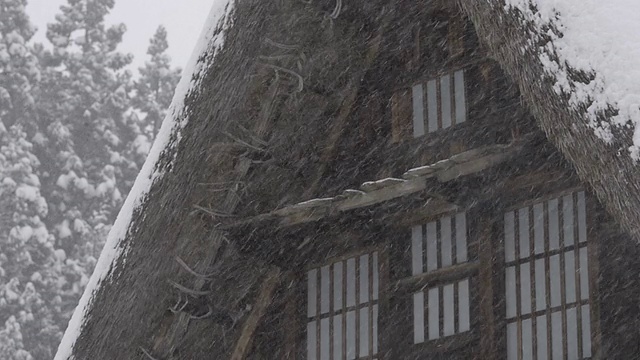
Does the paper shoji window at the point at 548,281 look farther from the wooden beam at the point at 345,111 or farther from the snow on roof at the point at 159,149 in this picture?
the snow on roof at the point at 159,149

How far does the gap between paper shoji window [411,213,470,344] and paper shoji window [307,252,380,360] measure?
312 mm

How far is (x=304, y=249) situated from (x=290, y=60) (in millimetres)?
1134

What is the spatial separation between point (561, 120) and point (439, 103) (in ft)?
5.77

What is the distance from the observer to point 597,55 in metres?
5.50

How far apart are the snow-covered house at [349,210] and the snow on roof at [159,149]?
2 cm

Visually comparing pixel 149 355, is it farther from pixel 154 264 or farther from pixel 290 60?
pixel 290 60

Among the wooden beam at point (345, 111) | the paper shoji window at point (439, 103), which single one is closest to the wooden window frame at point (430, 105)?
the paper shoji window at point (439, 103)

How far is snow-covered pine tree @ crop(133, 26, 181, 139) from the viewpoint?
31.3 meters

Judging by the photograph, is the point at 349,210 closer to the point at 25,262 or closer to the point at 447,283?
the point at 447,283

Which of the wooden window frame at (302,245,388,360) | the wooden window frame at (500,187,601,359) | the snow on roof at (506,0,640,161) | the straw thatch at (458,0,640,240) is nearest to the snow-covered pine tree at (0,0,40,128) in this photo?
the wooden window frame at (302,245,388,360)

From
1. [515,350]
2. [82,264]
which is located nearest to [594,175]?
[515,350]

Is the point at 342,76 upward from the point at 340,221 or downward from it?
upward

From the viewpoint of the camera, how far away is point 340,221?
306 inches

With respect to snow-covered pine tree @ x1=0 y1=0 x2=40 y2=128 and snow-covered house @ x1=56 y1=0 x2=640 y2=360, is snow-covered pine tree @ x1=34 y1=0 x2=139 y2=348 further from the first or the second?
snow-covered house @ x1=56 y1=0 x2=640 y2=360
